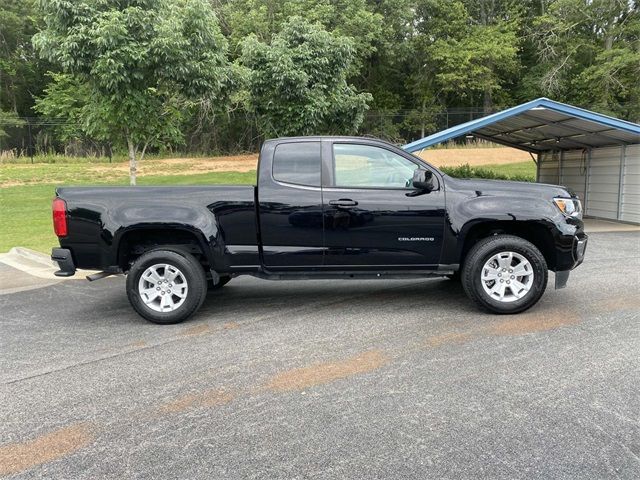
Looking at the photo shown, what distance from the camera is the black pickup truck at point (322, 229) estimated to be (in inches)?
213

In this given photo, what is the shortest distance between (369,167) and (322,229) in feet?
2.92

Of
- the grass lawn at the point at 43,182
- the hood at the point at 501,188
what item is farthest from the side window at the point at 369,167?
the grass lawn at the point at 43,182

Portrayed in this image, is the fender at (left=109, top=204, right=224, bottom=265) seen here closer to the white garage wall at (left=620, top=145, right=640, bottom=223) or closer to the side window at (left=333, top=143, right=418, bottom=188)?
the side window at (left=333, top=143, right=418, bottom=188)

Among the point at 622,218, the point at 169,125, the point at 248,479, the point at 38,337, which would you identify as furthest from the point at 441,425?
the point at 622,218

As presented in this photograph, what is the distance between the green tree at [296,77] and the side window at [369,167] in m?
8.99

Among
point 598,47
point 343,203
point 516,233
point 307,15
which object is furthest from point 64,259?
point 598,47

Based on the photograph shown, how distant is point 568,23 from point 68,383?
3434 centimetres

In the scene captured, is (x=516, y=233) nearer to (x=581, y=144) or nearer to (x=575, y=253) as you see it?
(x=575, y=253)

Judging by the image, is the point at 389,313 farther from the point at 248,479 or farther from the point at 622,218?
the point at 622,218

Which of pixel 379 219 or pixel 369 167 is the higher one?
pixel 369 167

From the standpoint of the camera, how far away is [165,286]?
5.46 m

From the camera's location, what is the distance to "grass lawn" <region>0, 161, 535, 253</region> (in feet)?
38.2

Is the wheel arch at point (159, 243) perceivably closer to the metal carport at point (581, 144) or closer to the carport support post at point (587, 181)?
the metal carport at point (581, 144)

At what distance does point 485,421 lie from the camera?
130 inches
